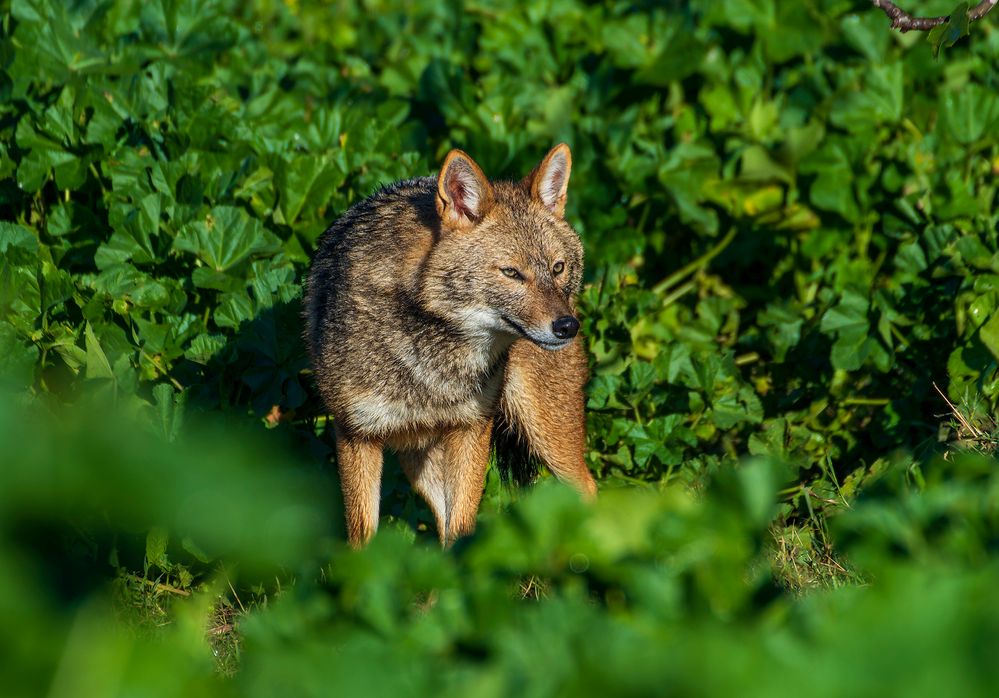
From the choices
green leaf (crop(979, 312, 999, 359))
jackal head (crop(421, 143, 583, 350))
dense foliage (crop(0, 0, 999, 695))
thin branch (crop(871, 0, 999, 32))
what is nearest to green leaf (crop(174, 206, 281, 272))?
dense foliage (crop(0, 0, 999, 695))

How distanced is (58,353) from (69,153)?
1475mm

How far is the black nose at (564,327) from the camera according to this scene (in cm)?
481

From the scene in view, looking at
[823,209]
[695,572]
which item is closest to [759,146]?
[823,209]

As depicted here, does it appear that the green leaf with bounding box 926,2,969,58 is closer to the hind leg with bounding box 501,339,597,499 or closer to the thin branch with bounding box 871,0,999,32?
the thin branch with bounding box 871,0,999,32

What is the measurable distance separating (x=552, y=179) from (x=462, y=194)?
0.48 meters

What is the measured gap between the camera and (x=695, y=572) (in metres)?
2.16

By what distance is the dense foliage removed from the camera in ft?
5.74

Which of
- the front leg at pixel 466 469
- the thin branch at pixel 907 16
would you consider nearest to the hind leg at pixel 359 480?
the front leg at pixel 466 469

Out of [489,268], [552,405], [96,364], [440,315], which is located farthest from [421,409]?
[96,364]

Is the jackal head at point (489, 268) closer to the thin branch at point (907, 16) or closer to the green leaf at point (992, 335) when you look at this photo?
the thin branch at point (907, 16)

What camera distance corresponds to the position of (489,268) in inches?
196

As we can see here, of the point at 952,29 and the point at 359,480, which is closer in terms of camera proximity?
the point at 952,29

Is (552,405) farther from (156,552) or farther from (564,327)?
(156,552)

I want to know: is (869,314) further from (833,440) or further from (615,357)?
(615,357)
